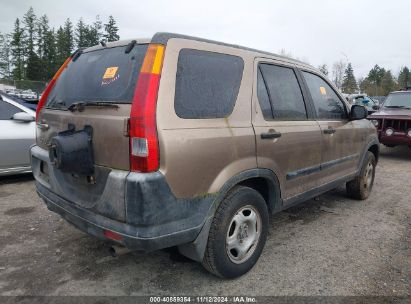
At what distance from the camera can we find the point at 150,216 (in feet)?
7.41

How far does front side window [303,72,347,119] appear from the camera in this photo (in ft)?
13.0

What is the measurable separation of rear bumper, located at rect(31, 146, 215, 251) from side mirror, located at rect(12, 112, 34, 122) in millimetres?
3813

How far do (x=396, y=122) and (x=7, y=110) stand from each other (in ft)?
28.8

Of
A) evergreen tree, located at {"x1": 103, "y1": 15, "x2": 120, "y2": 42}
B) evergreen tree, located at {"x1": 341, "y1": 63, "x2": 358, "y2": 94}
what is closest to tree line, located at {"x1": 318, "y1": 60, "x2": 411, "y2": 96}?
evergreen tree, located at {"x1": 341, "y1": 63, "x2": 358, "y2": 94}

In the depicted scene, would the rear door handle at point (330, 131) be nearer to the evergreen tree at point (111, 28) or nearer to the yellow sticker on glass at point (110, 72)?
the yellow sticker on glass at point (110, 72)

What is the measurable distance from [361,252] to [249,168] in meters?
1.66

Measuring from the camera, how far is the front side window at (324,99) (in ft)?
13.0

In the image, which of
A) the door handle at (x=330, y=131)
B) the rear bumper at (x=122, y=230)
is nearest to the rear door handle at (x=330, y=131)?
the door handle at (x=330, y=131)

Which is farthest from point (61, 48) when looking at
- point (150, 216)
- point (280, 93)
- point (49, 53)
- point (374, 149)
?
point (150, 216)

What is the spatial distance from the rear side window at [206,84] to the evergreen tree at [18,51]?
7721 cm

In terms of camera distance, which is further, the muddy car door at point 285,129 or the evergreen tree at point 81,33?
the evergreen tree at point 81,33

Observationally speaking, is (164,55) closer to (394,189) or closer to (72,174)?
(72,174)

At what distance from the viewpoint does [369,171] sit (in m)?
5.36

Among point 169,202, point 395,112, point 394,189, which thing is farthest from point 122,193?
point 395,112
